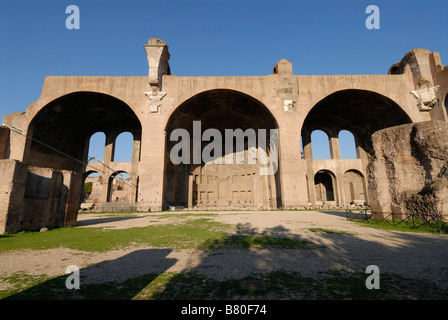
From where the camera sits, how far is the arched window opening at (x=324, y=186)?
93.9ft

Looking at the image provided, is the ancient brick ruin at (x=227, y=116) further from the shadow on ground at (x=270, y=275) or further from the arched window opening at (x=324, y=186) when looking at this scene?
the shadow on ground at (x=270, y=275)

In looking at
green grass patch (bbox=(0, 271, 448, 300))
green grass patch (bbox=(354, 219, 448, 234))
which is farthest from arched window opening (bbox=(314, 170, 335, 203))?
green grass patch (bbox=(0, 271, 448, 300))

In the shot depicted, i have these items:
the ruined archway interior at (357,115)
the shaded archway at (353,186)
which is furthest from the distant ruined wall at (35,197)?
the shaded archway at (353,186)

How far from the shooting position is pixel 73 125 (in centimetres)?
2305

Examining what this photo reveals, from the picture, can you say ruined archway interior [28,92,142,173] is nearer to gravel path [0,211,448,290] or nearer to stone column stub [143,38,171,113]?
stone column stub [143,38,171,113]

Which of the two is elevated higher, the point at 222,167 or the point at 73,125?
the point at 73,125

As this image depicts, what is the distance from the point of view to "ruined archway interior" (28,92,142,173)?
19.2m

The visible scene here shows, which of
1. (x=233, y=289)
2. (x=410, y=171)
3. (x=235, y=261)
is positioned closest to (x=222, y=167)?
(x=410, y=171)

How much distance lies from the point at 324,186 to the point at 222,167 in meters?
14.4

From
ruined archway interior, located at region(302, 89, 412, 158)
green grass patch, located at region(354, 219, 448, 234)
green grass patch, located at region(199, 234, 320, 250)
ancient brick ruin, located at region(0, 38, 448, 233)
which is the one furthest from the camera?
ruined archway interior, located at region(302, 89, 412, 158)

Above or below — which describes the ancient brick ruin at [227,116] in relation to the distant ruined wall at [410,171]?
above

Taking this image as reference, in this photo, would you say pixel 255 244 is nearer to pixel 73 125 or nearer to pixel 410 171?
pixel 410 171

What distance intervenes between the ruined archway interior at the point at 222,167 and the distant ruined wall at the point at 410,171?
34.9 feet

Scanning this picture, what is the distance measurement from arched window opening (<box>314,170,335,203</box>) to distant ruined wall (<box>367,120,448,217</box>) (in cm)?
2122
